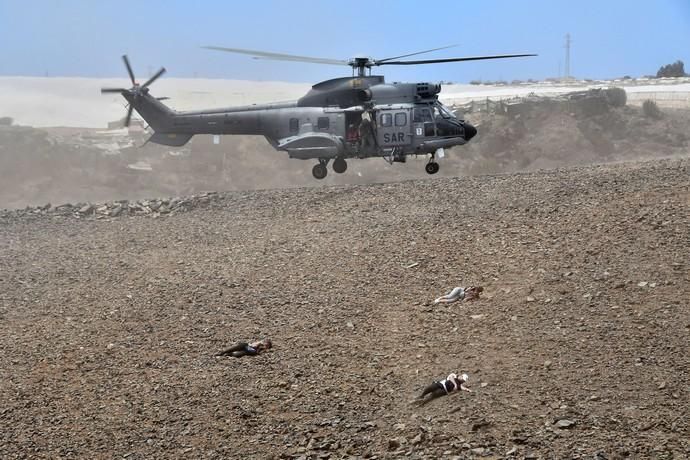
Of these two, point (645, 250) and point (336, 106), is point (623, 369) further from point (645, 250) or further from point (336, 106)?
point (336, 106)

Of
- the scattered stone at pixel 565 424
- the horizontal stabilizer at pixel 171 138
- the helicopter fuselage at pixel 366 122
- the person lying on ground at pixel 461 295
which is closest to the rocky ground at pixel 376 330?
the scattered stone at pixel 565 424

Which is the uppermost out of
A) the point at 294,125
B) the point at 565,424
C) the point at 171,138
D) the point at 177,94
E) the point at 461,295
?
the point at 177,94

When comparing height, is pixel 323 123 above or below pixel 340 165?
above

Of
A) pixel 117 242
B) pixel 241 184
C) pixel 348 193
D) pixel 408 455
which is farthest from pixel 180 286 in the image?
pixel 241 184

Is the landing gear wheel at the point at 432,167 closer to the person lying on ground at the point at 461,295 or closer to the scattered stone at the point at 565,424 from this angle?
the person lying on ground at the point at 461,295

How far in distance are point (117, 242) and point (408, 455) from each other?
35.1 feet

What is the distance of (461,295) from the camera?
38.5 ft

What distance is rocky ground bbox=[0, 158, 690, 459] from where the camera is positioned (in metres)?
8.59

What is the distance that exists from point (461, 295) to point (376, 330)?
4.30 feet

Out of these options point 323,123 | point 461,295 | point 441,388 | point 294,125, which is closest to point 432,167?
point 323,123

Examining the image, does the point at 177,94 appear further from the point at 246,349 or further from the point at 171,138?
the point at 246,349

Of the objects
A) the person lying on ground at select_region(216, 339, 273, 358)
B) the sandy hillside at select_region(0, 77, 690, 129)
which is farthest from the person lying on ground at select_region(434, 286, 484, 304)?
the sandy hillside at select_region(0, 77, 690, 129)

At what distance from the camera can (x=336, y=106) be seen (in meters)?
20.2

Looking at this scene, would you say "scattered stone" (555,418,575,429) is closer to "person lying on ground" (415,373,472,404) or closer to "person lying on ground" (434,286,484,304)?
"person lying on ground" (415,373,472,404)
